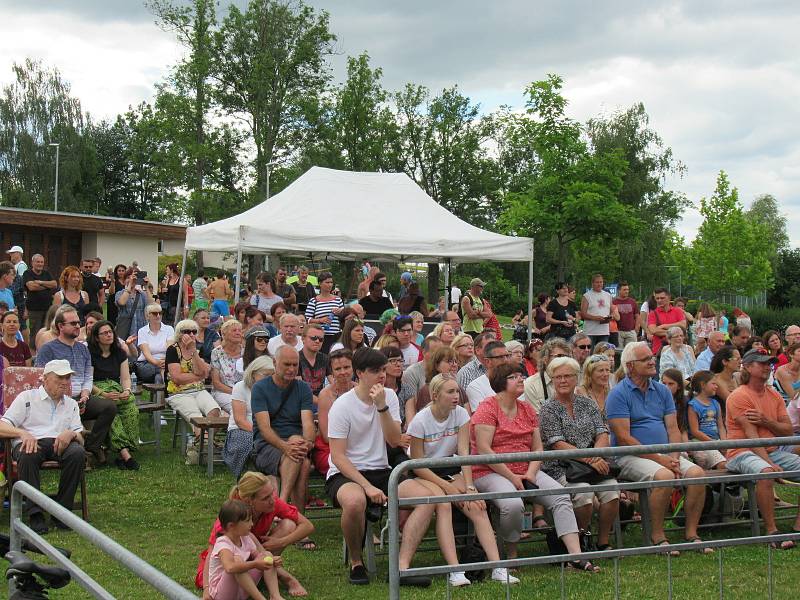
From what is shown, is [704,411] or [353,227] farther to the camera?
[353,227]

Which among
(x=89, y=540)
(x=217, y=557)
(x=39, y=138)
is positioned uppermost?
(x=39, y=138)

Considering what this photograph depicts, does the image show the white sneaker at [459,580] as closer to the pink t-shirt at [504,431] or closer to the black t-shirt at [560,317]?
the pink t-shirt at [504,431]

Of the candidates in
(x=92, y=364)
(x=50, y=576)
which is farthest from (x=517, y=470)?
(x=92, y=364)

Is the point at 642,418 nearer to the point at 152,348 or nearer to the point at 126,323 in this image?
the point at 152,348

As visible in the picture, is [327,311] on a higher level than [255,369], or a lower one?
higher

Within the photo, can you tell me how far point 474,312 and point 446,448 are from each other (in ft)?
27.3

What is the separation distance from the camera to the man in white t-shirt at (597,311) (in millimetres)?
16344

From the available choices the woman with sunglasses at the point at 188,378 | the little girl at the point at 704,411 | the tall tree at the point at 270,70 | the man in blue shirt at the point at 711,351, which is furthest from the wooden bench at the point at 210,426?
the tall tree at the point at 270,70

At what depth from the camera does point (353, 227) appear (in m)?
15.4

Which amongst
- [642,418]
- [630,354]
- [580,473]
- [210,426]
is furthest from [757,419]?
[210,426]

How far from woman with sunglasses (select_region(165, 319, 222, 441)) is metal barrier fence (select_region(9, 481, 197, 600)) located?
220 inches

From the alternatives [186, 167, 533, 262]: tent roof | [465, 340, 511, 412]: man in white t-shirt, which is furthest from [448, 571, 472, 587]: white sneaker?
[186, 167, 533, 262]: tent roof

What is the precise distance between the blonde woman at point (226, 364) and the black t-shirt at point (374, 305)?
15.8 feet

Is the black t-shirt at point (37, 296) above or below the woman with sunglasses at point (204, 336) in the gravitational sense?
above
